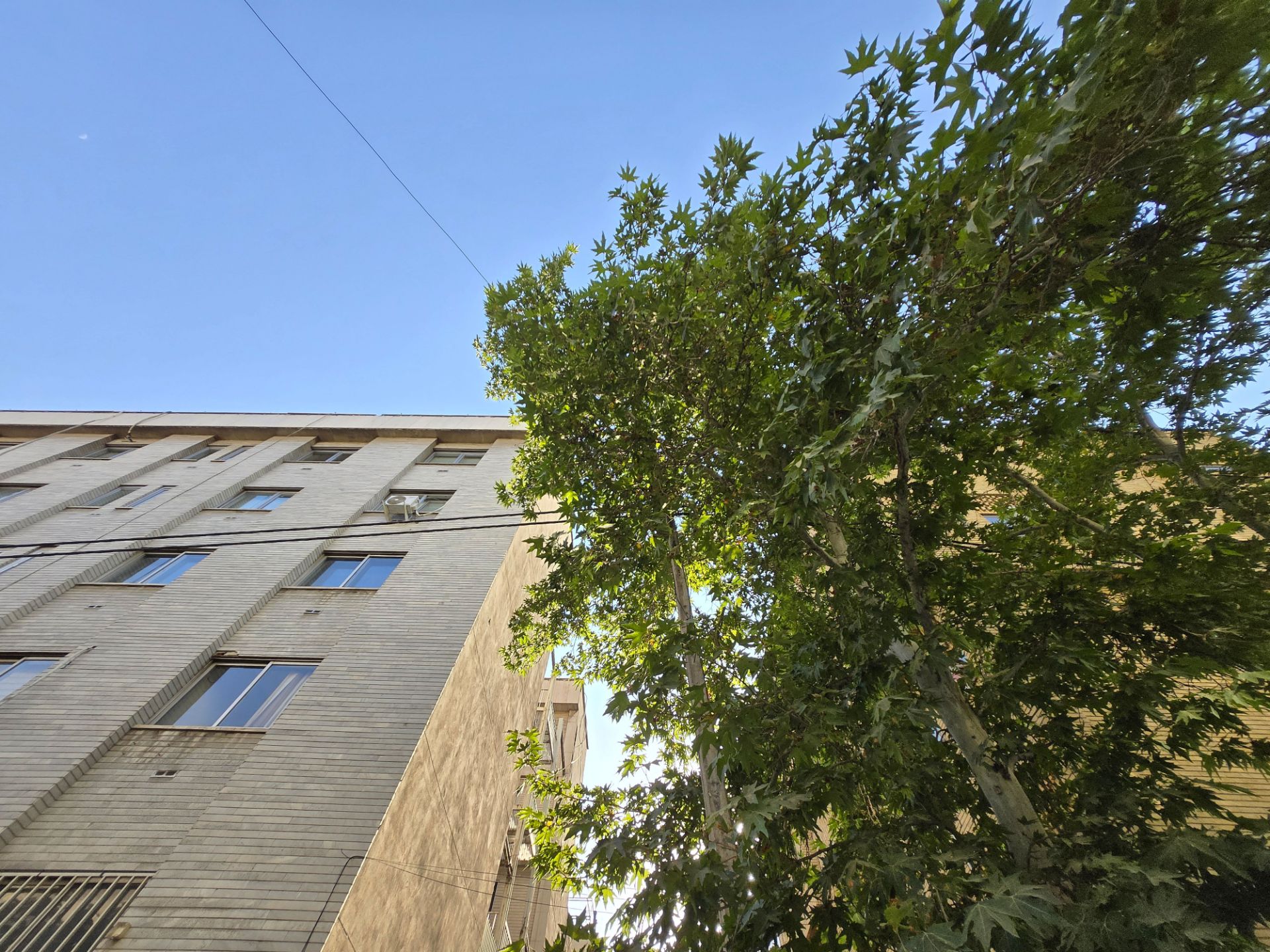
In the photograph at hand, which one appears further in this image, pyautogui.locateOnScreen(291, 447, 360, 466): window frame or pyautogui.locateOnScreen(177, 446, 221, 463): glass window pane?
pyautogui.locateOnScreen(177, 446, 221, 463): glass window pane

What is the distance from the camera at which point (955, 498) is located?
18.3 ft

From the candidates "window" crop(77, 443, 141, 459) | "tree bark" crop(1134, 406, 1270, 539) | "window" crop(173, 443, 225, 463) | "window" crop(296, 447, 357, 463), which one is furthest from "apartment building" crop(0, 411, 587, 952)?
"tree bark" crop(1134, 406, 1270, 539)

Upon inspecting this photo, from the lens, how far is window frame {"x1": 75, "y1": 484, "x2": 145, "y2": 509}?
13.9 m

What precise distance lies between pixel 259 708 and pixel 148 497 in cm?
→ 956

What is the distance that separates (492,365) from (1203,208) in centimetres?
867

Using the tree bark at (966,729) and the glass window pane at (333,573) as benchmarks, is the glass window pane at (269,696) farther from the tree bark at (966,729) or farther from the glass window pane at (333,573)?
the tree bark at (966,729)

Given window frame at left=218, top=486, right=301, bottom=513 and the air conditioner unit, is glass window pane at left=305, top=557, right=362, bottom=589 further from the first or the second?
window frame at left=218, top=486, right=301, bottom=513

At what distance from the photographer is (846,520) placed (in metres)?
6.53

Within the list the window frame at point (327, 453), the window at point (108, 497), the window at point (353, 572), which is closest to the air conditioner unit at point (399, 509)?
the window at point (353, 572)

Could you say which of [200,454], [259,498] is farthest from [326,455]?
[200,454]

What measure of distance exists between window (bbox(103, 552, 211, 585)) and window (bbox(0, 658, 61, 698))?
198 centimetres

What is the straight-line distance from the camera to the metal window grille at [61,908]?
5707 mm

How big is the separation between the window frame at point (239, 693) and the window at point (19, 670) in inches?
86.1

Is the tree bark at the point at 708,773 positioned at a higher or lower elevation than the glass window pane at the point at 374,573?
lower
